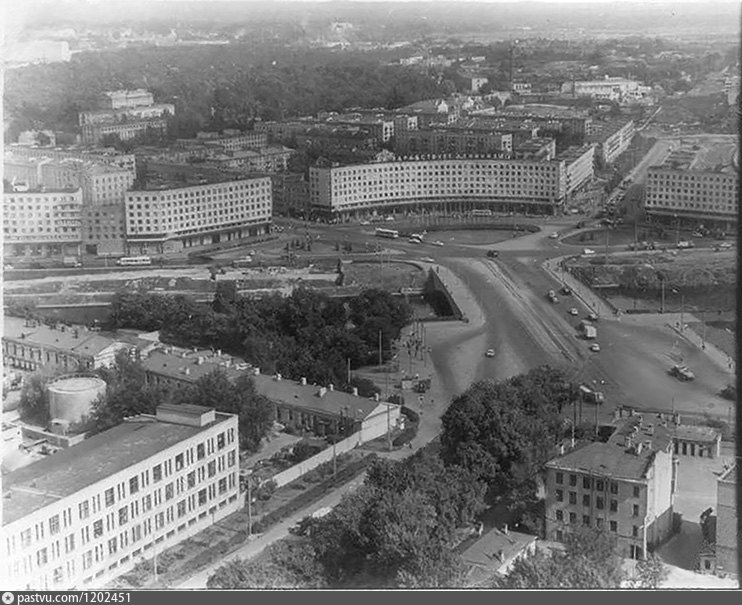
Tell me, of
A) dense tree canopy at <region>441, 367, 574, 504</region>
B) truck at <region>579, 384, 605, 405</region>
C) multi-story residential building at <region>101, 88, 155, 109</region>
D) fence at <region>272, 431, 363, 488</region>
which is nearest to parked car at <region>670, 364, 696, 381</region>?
truck at <region>579, 384, 605, 405</region>

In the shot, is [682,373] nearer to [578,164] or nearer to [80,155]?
[578,164]

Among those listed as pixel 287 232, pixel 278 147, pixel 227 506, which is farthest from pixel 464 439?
pixel 278 147

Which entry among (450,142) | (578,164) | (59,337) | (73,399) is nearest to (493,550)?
(73,399)

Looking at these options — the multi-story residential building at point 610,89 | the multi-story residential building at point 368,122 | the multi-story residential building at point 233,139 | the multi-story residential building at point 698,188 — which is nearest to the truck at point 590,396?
the multi-story residential building at point 698,188

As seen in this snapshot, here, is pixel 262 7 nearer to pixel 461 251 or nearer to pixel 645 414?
pixel 461 251

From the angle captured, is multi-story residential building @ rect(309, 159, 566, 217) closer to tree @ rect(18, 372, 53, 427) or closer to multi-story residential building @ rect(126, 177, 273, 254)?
multi-story residential building @ rect(126, 177, 273, 254)

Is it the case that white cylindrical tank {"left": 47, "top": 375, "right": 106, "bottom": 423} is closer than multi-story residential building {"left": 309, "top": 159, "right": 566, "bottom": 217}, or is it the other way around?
white cylindrical tank {"left": 47, "top": 375, "right": 106, "bottom": 423}
